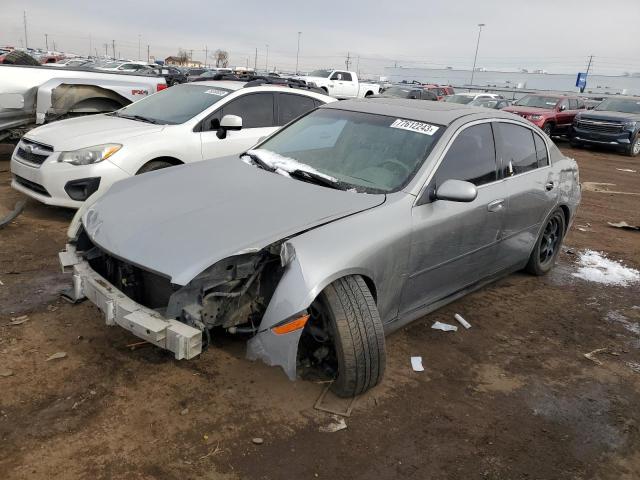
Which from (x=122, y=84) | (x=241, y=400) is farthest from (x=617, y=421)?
(x=122, y=84)

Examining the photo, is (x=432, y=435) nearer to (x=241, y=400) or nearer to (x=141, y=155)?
(x=241, y=400)

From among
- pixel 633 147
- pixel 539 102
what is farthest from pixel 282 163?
pixel 539 102

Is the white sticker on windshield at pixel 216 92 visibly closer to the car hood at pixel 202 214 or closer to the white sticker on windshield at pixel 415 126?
the car hood at pixel 202 214

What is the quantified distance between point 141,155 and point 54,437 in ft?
12.2

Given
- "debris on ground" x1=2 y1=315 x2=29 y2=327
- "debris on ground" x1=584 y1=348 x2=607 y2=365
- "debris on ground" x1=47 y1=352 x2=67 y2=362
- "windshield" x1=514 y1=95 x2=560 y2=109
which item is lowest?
"debris on ground" x1=2 y1=315 x2=29 y2=327

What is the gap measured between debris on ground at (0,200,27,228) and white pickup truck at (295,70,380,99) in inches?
801

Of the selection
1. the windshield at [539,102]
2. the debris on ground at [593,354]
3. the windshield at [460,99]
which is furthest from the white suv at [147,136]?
the windshield at [460,99]

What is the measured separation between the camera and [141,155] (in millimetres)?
5746

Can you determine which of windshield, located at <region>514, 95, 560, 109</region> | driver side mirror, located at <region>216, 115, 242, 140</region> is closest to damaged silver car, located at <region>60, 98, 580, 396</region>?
driver side mirror, located at <region>216, 115, 242, 140</region>

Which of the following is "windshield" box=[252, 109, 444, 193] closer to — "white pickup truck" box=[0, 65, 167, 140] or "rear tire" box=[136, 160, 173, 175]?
"rear tire" box=[136, 160, 173, 175]

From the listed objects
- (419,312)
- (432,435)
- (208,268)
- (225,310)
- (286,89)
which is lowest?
(432,435)

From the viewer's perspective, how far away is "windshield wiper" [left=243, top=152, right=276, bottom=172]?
155 inches

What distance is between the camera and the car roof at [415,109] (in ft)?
13.1

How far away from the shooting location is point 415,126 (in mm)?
3891
